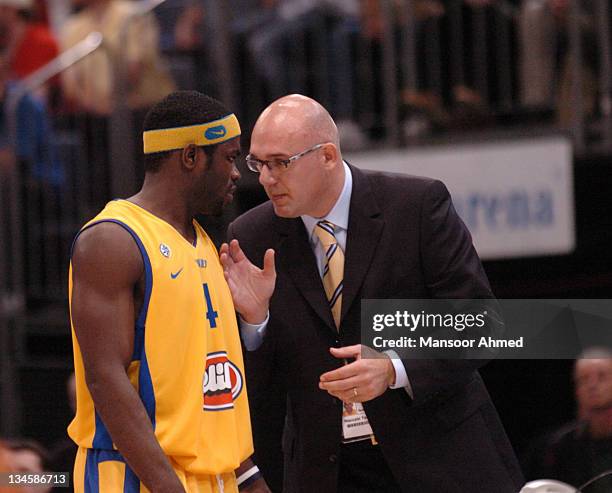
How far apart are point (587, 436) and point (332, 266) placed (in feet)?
6.03

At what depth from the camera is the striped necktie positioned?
161 inches

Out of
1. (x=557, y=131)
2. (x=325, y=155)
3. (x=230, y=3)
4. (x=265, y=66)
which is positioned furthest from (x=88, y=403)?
(x=230, y=3)

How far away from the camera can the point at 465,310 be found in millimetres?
3887

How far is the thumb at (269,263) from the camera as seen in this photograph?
3773 millimetres

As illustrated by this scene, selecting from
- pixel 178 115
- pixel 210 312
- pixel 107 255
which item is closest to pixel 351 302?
pixel 210 312

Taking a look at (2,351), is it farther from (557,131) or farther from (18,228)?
(557,131)

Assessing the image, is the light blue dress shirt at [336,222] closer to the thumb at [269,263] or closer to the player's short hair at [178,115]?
the thumb at [269,263]

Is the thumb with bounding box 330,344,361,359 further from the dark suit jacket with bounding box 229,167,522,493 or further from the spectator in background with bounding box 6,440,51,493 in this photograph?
the spectator in background with bounding box 6,440,51,493

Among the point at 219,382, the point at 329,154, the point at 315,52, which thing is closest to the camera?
the point at 219,382

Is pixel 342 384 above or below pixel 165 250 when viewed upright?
below

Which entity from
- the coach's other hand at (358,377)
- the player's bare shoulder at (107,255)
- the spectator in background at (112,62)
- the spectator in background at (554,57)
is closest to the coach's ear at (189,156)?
the player's bare shoulder at (107,255)

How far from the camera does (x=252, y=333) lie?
158 inches

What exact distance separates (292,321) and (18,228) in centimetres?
522

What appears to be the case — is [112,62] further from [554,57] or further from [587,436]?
[587,436]
